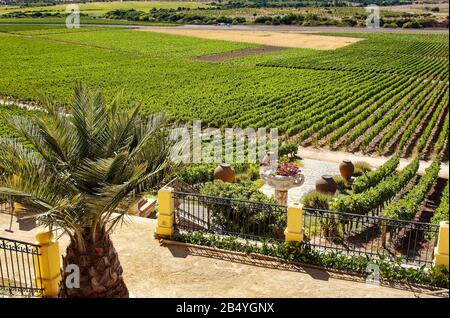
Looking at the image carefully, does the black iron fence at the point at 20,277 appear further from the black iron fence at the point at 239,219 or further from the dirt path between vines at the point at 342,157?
the dirt path between vines at the point at 342,157

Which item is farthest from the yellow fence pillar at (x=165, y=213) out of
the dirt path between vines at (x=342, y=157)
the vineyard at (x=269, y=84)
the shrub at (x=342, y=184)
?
the dirt path between vines at (x=342, y=157)

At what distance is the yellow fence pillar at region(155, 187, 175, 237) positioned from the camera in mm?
13461

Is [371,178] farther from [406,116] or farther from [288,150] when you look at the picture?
[406,116]

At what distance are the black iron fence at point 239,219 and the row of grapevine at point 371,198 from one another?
97.0 inches

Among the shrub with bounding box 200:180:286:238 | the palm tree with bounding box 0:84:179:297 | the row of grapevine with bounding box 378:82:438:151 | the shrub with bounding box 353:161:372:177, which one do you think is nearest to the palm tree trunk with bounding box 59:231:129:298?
the palm tree with bounding box 0:84:179:297

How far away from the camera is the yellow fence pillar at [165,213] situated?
13461 millimetres

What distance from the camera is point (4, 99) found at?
35219 mm

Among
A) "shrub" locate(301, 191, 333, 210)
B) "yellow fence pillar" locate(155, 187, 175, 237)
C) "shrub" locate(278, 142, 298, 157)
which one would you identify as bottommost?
"shrub" locate(278, 142, 298, 157)

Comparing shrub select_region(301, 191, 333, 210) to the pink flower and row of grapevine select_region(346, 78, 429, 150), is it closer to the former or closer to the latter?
the pink flower

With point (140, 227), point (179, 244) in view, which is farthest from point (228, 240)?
point (140, 227)

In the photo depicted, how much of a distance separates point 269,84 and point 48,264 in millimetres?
38587

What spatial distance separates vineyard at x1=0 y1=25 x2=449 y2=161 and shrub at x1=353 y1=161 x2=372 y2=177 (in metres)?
3.55

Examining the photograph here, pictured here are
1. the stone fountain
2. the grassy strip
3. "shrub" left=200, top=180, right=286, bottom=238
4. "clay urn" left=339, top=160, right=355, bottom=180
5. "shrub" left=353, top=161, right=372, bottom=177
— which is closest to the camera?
the grassy strip
